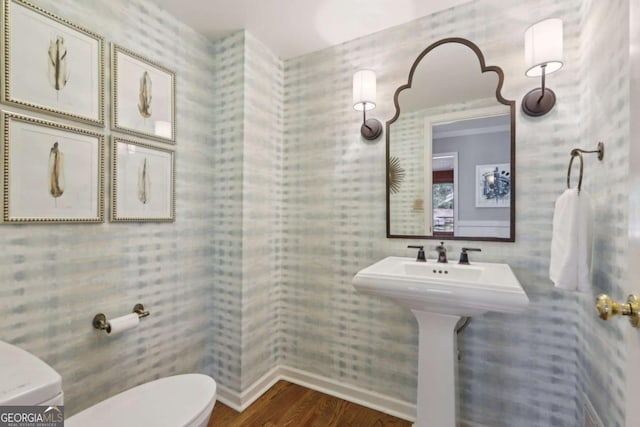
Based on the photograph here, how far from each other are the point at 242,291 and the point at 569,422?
5.81ft

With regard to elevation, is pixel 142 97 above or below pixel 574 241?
above

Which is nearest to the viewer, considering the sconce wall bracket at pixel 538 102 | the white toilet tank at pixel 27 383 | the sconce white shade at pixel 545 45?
the white toilet tank at pixel 27 383

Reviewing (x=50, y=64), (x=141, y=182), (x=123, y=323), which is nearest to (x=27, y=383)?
(x=123, y=323)

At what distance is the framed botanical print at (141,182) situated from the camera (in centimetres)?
148

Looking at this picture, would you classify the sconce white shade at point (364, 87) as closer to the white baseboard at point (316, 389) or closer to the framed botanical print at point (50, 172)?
the framed botanical print at point (50, 172)

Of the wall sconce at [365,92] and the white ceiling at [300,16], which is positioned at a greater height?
the white ceiling at [300,16]

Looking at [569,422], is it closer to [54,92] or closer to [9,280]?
[9,280]

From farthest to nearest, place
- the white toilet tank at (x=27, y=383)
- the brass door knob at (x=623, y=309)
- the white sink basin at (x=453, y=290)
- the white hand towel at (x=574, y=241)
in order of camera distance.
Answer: the white hand towel at (x=574, y=241), the white sink basin at (x=453, y=290), the white toilet tank at (x=27, y=383), the brass door knob at (x=623, y=309)

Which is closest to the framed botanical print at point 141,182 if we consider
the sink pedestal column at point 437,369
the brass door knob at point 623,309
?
the sink pedestal column at point 437,369

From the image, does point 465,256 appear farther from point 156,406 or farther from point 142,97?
point 142,97

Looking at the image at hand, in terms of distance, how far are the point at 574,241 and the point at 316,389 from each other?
1.68 metres

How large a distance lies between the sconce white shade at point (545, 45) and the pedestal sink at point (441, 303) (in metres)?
0.94

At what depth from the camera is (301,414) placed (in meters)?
1.75

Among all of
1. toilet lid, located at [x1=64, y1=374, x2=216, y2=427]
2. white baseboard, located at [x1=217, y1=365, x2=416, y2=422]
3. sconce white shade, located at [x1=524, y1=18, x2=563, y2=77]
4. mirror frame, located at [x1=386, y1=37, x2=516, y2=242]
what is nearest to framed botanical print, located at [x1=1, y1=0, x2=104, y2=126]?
toilet lid, located at [x1=64, y1=374, x2=216, y2=427]
